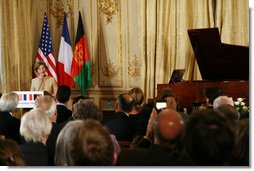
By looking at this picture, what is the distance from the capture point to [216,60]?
7.98 m

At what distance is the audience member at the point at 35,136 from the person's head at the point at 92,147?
1.29 meters

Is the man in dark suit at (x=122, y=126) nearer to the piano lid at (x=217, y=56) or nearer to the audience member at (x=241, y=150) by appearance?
the audience member at (x=241, y=150)

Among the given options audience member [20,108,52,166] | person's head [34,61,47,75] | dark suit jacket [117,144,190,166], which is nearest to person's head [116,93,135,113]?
audience member [20,108,52,166]

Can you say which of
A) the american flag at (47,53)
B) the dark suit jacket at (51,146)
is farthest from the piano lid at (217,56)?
the dark suit jacket at (51,146)

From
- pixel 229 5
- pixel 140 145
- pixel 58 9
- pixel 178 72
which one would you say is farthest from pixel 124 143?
pixel 58 9

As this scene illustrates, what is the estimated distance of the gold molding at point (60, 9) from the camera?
10.2 meters

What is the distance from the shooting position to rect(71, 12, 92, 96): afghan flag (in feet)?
32.2

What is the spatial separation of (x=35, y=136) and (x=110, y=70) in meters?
6.36

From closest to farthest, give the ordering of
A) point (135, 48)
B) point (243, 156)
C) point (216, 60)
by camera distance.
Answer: point (243, 156) < point (216, 60) < point (135, 48)

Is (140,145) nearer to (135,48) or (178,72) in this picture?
(178,72)

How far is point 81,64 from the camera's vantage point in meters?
9.87

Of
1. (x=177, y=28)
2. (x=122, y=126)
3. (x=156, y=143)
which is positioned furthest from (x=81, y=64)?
(x=156, y=143)

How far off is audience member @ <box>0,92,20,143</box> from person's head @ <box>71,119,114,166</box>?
3.03 m

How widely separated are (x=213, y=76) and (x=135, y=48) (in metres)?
2.09
